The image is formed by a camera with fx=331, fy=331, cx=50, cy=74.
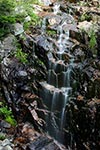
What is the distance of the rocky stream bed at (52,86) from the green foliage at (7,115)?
0.11 meters

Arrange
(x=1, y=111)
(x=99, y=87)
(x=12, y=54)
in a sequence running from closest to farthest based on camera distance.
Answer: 1. (x=99, y=87)
2. (x=1, y=111)
3. (x=12, y=54)

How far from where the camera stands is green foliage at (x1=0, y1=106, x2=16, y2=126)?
10.7 m

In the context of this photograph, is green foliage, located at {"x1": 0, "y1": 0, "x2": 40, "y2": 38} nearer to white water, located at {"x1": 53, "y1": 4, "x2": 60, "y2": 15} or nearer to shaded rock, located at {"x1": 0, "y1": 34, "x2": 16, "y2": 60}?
shaded rock, located at {"x1": 0, "y1": 34, "x2": 16, "y2": 60}

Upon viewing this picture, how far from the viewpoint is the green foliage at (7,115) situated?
35.1 ft

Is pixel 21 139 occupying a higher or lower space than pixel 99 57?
lower

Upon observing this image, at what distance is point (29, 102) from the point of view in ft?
35.7

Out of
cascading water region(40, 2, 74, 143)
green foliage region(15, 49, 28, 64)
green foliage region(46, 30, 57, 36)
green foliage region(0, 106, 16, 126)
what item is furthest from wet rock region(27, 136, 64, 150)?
green foliage region(46, 30, 57, 36)

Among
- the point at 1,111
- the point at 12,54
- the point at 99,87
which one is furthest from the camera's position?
the point at 12,54

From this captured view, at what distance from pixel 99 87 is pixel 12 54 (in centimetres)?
339

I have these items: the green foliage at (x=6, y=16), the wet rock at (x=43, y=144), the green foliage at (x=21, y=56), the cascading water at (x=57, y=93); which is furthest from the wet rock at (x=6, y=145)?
the green foliage at (x=6, y=16)

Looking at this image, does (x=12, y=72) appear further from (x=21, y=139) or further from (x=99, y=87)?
(x=99, y=87)

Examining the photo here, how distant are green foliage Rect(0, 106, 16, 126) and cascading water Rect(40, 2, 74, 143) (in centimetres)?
114

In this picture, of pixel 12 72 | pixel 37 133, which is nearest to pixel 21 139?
pixel 37 133

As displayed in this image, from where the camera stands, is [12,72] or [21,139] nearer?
[21,139]
